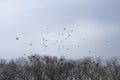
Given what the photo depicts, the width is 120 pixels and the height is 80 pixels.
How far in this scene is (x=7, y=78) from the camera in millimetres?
109625

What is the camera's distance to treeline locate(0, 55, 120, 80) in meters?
110

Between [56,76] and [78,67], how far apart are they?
8690 millimetres

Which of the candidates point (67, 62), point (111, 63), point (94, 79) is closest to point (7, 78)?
point (67, 62)

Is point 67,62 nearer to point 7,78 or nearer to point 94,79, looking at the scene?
point 94,79

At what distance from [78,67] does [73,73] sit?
2553 millimetres

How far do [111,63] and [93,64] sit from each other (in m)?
10.1

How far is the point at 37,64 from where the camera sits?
358ft

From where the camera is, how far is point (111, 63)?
124 metres

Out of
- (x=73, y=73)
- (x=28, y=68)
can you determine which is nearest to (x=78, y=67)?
(x=73, y=73)

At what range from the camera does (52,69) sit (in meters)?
109

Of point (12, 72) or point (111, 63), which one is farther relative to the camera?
point (111, 63)

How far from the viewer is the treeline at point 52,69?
110 metres

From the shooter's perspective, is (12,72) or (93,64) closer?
(12,72)

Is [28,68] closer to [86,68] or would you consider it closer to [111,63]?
[86,68]
